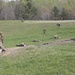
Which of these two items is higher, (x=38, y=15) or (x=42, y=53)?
(x=42, y=53)

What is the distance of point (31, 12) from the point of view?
210 ft

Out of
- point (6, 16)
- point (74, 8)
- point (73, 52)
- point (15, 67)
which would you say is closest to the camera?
point (15, 67)

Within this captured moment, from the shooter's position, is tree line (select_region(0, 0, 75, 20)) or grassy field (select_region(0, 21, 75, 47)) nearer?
grassy field (select_region(0, 21, 75, 47))

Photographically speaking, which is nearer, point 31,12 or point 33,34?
point 33,34

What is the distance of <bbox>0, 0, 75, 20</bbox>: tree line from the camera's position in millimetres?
61891

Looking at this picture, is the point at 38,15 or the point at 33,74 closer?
the point at 33,74

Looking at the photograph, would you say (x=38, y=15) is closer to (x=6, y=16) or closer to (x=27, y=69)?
(x=6, y=16)

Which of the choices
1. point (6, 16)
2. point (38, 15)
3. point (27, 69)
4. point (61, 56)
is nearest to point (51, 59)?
point (61, 56)

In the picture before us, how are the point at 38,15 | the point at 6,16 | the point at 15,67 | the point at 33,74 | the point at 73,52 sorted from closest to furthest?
the point at 33,74, the point at 15,67, the point at 73,52, the point at 38,15, the point at 6,16

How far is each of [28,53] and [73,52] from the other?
1680 mm

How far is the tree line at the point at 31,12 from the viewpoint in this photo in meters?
61.9

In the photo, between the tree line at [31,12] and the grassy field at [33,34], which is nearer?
the grassy field at [33,34]

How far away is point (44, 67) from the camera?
8719mm

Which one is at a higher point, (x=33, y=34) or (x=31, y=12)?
(x=33, y=34)
